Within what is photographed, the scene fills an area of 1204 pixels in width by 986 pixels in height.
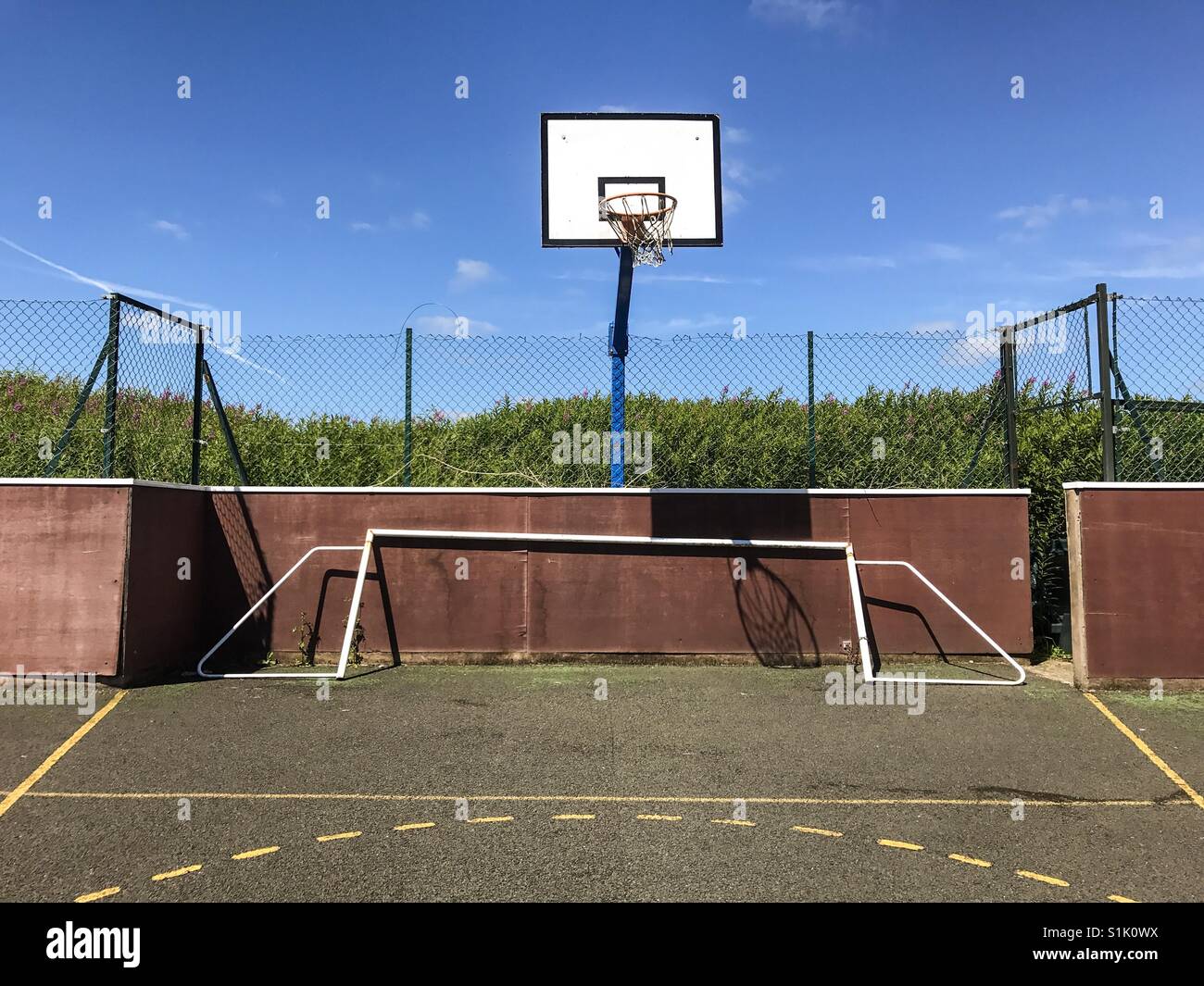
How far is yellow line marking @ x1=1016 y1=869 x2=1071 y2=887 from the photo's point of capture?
10.9 ft

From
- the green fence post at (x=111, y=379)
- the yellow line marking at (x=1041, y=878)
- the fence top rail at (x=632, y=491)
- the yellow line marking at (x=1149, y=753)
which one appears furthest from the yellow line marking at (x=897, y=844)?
the green fence post at (x=111, y=379)

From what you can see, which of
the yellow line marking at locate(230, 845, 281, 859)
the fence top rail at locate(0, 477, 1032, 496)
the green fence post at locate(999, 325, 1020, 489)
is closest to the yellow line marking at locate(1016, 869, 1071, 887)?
the yellow line marking at locate(230, 845, 281, 859)

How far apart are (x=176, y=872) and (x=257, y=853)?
0.32m

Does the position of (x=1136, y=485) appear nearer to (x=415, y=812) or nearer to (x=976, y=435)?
(x=976, y=435)

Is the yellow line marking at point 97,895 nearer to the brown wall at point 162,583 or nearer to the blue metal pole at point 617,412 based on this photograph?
the brown wall at point 162,583

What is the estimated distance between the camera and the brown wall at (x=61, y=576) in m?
6.27

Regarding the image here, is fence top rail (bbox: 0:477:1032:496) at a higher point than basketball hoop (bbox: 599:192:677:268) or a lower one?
lower

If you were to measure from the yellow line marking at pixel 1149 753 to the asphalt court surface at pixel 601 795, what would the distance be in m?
0.04

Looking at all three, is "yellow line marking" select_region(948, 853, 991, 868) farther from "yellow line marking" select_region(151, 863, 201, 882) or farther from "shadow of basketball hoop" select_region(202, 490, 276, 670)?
"shadow of basketball hoop" select_region(202, 490, 276, 670)

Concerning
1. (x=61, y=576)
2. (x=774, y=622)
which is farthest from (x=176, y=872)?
(x=774, y=622)

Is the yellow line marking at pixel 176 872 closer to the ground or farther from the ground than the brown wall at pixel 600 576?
closer to the ground

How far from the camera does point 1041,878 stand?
3.38 m

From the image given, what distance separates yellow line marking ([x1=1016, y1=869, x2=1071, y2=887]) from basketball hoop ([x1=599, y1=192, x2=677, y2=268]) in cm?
580
